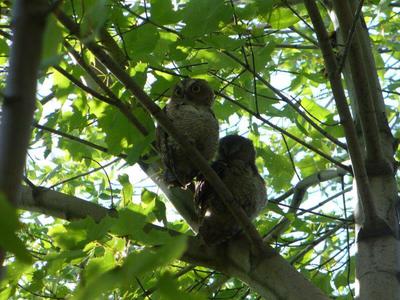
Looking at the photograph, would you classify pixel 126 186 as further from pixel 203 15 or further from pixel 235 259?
pixel 203 15

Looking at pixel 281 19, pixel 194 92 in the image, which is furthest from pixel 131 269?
pixel 194 92

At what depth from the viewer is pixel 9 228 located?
618 millimetres

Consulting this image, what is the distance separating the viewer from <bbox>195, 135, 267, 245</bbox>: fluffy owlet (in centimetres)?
238

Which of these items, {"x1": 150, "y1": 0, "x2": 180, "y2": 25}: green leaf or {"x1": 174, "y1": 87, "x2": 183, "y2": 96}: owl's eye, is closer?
{"x1": 150, "y1": 0, "x2": 180, "y2": 25}: green leaf

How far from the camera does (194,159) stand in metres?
1.79

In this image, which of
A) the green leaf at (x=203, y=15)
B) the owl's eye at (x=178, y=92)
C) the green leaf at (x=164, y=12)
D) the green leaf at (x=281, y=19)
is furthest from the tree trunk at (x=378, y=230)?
the owl's eye at (x=178, y=92)

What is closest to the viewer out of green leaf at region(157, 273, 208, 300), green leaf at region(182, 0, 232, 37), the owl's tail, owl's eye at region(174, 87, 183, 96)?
green leaf at region(157, 273, 208, 300)

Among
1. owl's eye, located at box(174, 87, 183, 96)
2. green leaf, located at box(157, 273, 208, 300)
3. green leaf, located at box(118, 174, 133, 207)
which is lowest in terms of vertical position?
green leaf, located at box(157, 273, 208, 300)

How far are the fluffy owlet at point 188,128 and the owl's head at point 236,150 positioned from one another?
0.11 meters

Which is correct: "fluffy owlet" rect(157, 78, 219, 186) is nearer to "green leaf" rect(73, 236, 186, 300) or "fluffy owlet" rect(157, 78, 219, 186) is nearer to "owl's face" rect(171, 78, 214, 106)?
"owl's face" rect(171, 78, 214, 106)

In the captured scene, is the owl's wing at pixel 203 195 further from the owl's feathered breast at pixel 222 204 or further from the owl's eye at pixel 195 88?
the owl's eye at pixel 195 88

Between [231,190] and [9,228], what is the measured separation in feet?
6.90

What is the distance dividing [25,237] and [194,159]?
1689mm

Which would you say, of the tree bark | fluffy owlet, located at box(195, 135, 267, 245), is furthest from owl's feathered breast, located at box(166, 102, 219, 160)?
the tree bark
